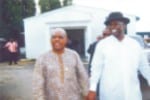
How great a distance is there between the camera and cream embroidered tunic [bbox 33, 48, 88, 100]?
5.50 meters

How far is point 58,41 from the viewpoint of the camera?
5.57 m

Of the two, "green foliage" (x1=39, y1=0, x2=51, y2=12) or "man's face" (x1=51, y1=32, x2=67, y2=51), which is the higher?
"green foliage" (x1=39, y1=0, x2=51, y2=12)

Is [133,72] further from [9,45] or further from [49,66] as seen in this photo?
[9,45]

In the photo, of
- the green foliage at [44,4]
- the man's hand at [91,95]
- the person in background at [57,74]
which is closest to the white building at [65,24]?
Result: the green foliage at [44,4]

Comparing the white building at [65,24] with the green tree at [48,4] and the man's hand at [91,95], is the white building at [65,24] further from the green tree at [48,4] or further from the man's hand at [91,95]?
the man's hand at [91,95]

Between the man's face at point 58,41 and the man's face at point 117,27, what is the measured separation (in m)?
0.60

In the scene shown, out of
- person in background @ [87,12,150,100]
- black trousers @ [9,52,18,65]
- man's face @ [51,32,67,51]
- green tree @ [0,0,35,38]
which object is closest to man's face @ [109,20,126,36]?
person in background @ [87,12,150,100]

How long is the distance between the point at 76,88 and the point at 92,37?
2435 cm

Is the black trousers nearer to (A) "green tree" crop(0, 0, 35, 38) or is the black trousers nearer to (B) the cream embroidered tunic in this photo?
(A) "green tree" crop(0, 0, 35, 38)

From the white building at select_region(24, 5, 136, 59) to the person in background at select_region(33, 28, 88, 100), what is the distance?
2384 centimetres

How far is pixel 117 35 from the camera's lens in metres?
5.25

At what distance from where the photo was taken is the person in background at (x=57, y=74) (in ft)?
18.1

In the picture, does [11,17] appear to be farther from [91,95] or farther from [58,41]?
[91,95]

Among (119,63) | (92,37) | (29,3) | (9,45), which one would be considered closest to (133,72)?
(119,63)
